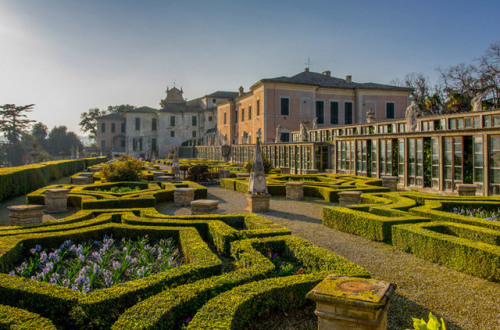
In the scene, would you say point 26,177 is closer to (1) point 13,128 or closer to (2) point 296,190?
(2) point 296,190

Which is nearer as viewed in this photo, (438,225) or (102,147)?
(438,225)

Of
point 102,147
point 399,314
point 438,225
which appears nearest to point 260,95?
point 438,225

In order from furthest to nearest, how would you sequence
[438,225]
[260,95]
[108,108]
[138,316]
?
1. [108,108]
2. [260,95]
3. [438,225]
4. [138,316]

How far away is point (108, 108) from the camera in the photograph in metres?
86.3

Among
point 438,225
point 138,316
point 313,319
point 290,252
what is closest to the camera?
point 138,316

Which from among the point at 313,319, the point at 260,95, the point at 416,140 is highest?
the point at 260,95

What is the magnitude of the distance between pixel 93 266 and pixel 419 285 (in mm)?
5072

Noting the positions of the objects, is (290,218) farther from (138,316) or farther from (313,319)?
(138,316)

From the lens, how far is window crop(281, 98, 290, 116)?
38.9m

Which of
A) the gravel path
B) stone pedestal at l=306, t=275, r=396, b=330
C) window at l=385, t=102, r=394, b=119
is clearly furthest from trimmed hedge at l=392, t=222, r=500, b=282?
window at l=385, t=102, r=394, b=119

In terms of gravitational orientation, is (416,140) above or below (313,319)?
above

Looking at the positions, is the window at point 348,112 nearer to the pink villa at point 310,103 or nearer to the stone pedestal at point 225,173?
the pink villa at point 310,103

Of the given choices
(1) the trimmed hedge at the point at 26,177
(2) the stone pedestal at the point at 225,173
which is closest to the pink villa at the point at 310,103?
(2) the stone pedestal at the point at 225,173

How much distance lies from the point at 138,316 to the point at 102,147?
72230 mm
